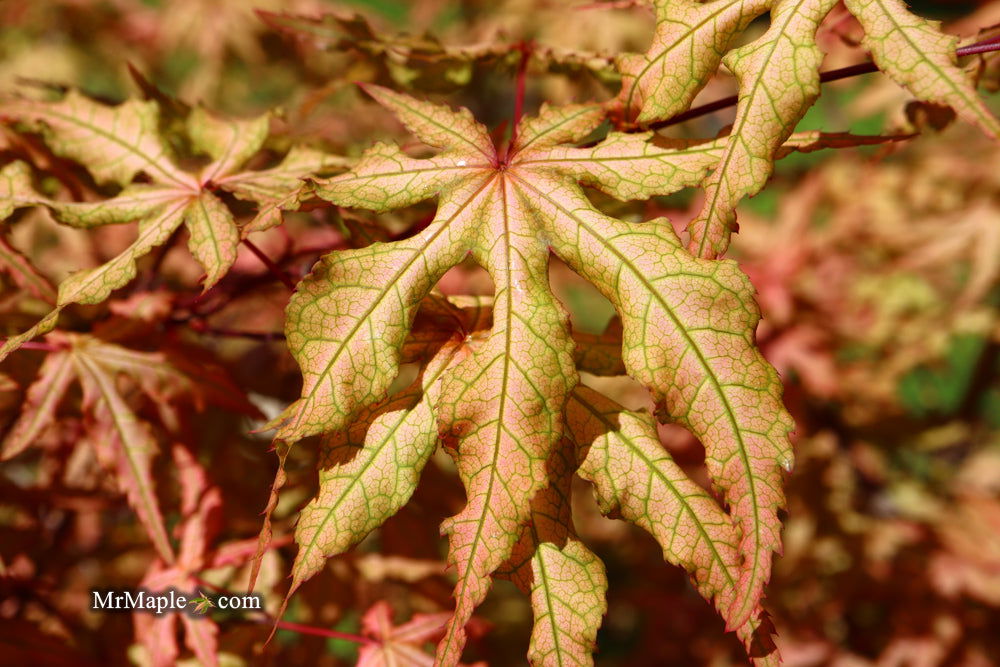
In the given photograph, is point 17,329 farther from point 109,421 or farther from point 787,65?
point 787,65

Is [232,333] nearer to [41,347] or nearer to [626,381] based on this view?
[41,347]

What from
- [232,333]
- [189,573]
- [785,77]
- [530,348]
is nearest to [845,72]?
[785,77]

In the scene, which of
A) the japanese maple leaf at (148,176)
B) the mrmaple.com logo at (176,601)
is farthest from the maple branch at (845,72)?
the mrmaple.com logo at (176,601)

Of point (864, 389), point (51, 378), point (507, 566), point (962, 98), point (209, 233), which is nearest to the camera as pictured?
point (962, 98)

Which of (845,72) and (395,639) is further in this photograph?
(395,639)

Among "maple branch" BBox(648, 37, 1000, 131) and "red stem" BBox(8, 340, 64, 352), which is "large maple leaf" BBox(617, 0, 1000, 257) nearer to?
"maple branch" BBox(648, 37, 1000, 131)

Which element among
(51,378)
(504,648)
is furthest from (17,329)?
(504,648)

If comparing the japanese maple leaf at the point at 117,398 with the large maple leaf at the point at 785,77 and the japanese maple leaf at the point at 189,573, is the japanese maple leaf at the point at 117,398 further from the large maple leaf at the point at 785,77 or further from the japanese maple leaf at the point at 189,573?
the large maple leaf at the point at 785,77
